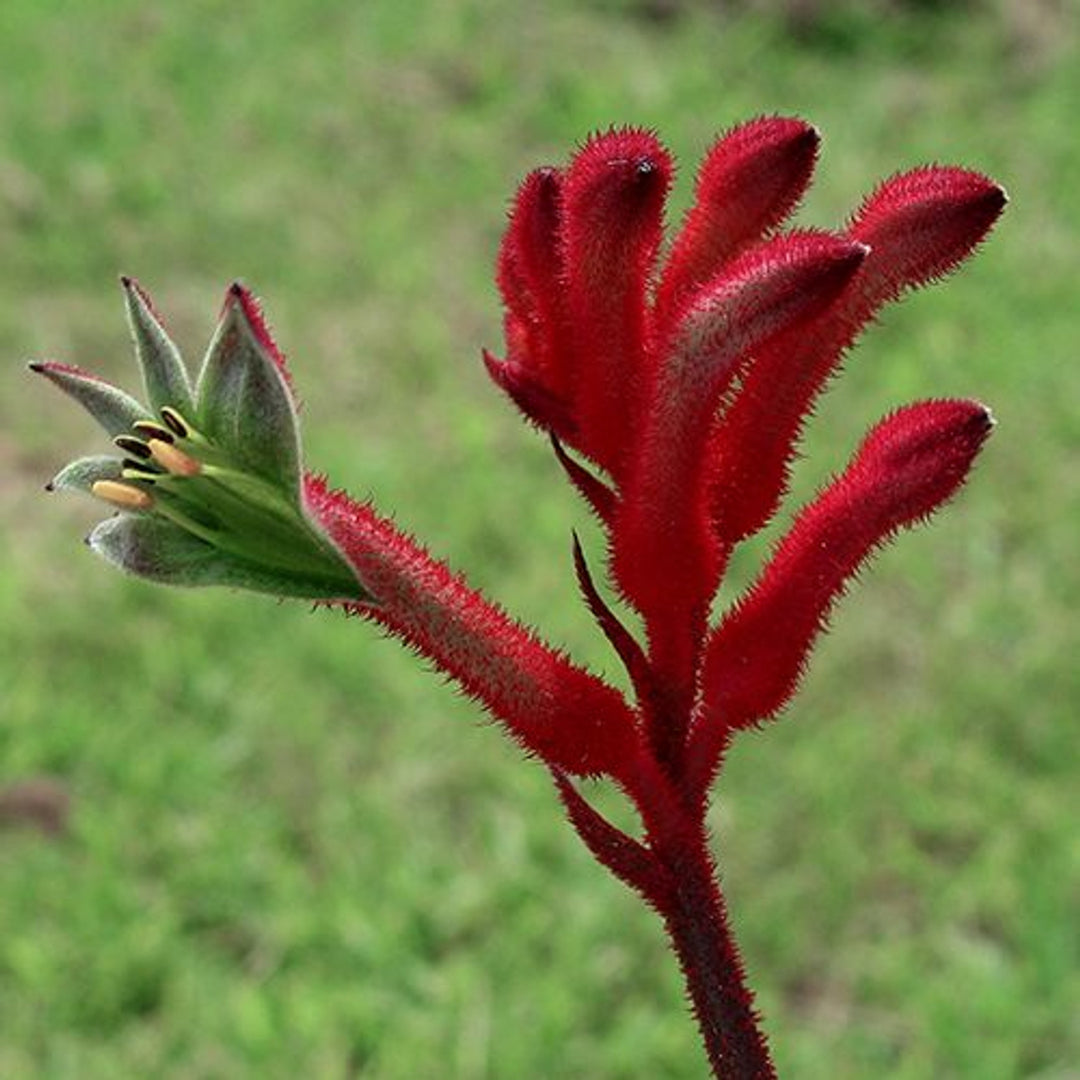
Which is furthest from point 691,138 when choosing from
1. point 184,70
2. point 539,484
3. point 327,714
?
point 327,714

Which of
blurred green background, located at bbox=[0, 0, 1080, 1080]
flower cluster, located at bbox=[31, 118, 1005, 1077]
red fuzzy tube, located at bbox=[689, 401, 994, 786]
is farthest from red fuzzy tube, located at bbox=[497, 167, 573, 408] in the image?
blurred green background, located at bbox=[0, 0, 1080, 1080]

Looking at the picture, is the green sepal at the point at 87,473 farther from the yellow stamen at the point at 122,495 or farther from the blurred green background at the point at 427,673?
the blurred green background at the point at 427,673

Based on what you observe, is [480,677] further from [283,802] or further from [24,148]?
[24,148]

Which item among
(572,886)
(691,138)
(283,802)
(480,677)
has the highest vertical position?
(691,138)

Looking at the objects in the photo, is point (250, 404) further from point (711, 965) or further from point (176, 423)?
point (711, 965)

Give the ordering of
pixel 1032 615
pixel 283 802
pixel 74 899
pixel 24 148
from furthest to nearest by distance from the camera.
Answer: pixel 24 148 → pixel 1032 615 → pixel 283 802 → pixel 74 899

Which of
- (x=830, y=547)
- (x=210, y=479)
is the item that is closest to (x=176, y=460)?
(x=210, y=479)

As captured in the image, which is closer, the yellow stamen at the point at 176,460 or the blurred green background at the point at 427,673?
the yellow stamen at the point at 176,460

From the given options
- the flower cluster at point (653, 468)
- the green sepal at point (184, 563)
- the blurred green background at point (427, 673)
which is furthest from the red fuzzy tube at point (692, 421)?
the blurred green background at point (427, 673)

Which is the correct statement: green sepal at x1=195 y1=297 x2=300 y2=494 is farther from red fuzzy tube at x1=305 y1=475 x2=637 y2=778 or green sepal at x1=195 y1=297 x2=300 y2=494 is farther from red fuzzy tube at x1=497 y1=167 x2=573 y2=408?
red fuzzy tube at x1=497 y1=167 x2=573 y2=408
